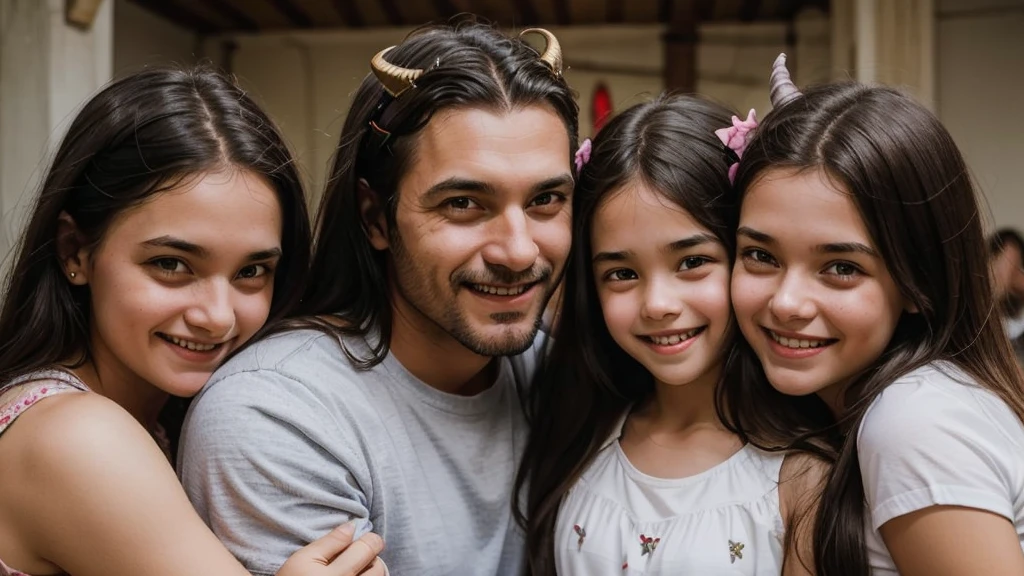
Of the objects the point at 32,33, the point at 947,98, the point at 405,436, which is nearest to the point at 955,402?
the point at 405,436

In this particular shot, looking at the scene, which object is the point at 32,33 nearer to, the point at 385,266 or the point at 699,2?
the point at 385,266

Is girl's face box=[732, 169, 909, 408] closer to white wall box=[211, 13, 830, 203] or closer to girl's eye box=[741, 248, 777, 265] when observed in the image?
girl's eye box=[741, 248, 777, 265]

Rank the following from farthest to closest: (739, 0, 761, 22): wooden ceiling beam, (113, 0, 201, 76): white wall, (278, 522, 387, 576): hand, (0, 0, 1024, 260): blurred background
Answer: (739, 0, 761, 22): wooden ceiling beam → (113, 0, 201, 76): white wall → (0, 0, 1024, 260): blurred background → (278, 522, 387, 576): hand

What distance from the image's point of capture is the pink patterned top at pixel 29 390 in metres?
1.66

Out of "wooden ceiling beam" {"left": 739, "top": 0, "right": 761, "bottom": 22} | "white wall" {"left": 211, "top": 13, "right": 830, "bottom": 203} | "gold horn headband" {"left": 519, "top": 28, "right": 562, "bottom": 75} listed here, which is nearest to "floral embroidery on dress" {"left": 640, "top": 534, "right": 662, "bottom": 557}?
"gold horn headband" {"left": 519, "top": 28, "right": 562, "bottom": 75}

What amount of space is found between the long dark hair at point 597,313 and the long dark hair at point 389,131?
17 centimetres

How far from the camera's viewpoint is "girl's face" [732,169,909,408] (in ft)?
5.51

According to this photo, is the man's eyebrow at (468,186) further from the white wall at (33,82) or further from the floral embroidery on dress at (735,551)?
the white wall at (33,82)

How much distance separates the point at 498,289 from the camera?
6.39 ft

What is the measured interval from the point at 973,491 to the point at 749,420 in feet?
1.56

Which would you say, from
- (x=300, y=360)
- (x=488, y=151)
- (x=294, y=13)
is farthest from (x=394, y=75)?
(x=294, y=13)

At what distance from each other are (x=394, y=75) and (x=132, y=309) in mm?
655

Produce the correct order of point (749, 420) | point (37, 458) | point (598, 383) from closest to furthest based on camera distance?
point (37, 458) → point (749, 420) → point (598, 383)

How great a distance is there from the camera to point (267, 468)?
66.5 inches
